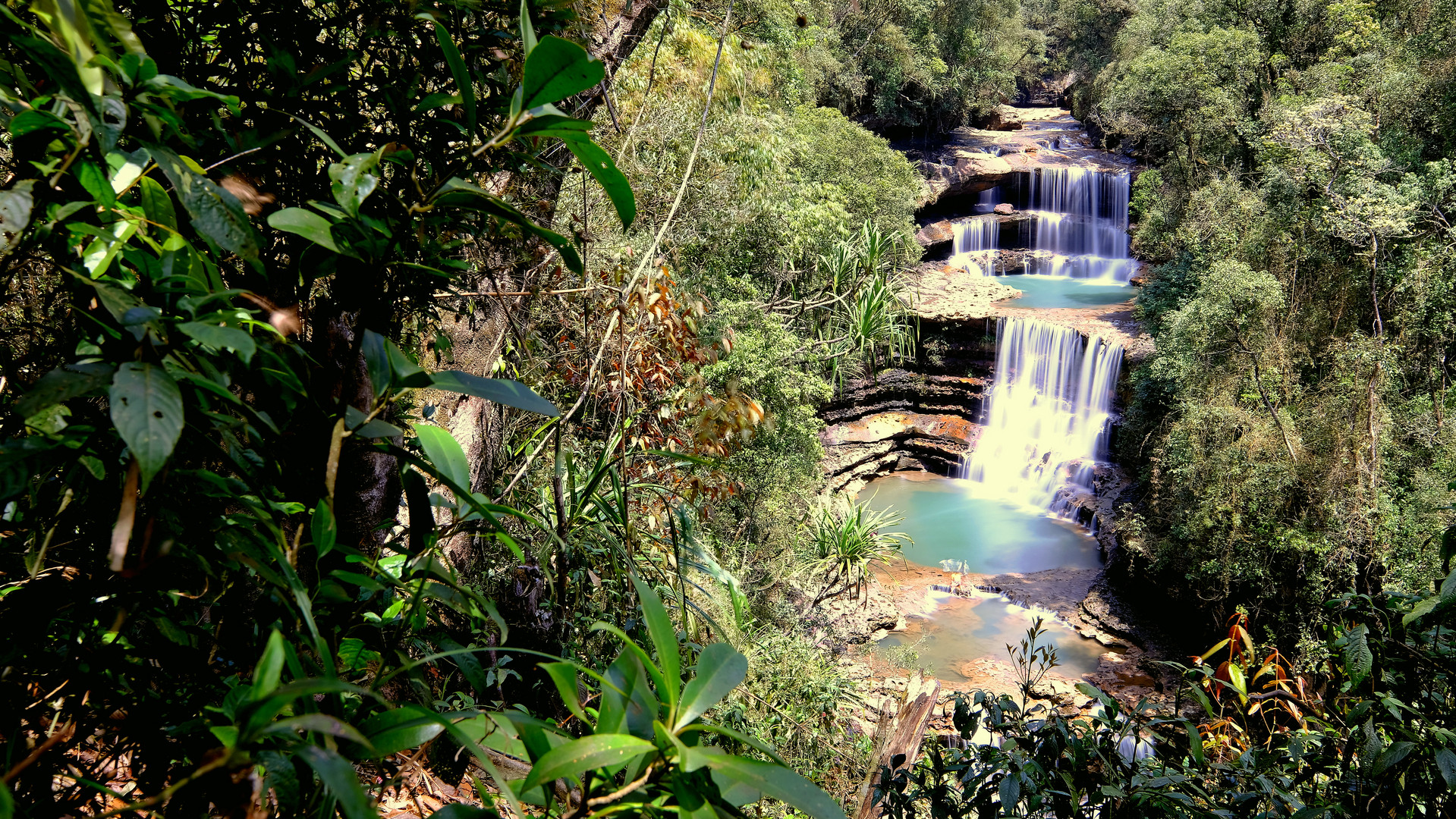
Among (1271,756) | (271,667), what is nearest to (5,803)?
(271,667)

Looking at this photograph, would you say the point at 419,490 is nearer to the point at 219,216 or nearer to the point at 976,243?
the point at 219,216

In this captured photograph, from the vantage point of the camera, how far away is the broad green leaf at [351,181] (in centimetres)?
57

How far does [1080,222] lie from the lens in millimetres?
19750

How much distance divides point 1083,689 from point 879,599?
30.1 feet

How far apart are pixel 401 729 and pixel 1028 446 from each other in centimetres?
1499

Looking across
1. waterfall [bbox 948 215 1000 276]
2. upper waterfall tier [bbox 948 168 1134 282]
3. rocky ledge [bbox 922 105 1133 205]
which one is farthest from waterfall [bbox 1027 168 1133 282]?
waterfall [bbox 948 215 1000 276]

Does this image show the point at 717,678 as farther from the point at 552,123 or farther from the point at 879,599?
the point at 879,599

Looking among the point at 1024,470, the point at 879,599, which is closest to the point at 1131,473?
the point at 1024,470

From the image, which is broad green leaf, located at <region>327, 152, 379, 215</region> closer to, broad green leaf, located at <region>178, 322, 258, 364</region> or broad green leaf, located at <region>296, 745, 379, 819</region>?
broad green leaf, located at <region>178, 322, 258, 364</region>

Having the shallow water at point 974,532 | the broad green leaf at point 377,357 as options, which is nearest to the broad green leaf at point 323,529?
the broad green leaf at point 377,357

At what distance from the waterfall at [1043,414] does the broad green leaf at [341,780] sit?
14.2m

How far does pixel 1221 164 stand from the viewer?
13.9m

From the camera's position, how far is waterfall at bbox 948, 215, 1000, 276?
1928cm

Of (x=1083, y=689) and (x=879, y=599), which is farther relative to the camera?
(x=879, y=599)
